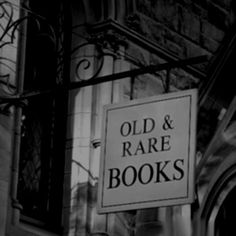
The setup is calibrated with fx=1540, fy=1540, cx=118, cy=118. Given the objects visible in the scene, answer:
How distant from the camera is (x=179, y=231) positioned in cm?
1702

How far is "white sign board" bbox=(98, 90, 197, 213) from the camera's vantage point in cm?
1363

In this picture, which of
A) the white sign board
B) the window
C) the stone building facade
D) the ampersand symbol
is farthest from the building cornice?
the ampersand symbol

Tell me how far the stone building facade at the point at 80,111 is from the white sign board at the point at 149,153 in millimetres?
927

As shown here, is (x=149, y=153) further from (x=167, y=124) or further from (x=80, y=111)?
(x=80, y=111)

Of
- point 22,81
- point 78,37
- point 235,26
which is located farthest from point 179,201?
point 235,26

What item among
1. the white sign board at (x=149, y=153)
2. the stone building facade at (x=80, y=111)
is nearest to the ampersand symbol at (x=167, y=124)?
the white sign board at (x=149, y=153)

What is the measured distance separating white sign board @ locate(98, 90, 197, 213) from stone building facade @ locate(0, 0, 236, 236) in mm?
927

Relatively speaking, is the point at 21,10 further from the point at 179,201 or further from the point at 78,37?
the point at 179,201

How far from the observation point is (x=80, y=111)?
1633cm

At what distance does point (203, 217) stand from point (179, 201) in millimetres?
3863

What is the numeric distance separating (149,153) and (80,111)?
2.67 meters

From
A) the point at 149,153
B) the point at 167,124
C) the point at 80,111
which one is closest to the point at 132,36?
the point at 80,111

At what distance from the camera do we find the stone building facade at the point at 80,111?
1503 cm

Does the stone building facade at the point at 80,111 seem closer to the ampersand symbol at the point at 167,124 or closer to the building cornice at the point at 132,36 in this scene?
the building cornice at the point at 132,36
